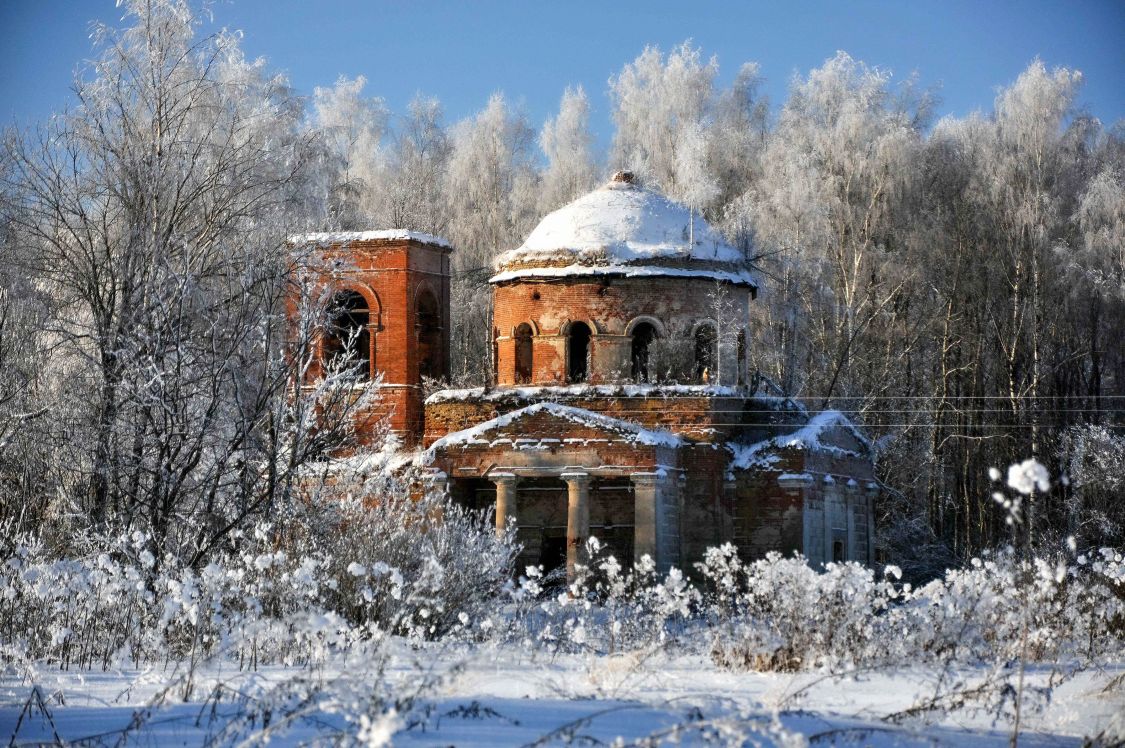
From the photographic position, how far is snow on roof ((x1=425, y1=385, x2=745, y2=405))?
79.2 ft

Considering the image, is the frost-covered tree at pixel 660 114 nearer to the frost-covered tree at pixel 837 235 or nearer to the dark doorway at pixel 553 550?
the frost-covered tree at pixel 837 235

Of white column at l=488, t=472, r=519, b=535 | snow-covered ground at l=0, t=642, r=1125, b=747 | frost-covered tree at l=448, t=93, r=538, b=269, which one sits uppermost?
frost-covered tree at l=448, t=93, r=538, b=269

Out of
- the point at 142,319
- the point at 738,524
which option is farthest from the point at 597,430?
the point at 142,319


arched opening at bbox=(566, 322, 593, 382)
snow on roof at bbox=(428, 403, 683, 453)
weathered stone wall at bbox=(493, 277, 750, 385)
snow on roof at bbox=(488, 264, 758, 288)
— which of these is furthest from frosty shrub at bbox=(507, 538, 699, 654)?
snow on roof at bbox=(488, 264, 758, 288)

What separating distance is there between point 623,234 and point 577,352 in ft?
7.14

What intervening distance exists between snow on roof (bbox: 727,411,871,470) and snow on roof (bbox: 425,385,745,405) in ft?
3.01

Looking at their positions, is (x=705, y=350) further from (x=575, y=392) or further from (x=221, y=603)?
(x=221, y=603)

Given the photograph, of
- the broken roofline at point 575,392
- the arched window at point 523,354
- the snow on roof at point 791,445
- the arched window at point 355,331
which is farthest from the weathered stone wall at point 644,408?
the arched window at point 355,331

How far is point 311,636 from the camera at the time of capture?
924 centimetres

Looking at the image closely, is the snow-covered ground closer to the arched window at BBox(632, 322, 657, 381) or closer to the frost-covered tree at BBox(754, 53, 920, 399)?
the arched window at BBox(632, 322, 657, 381)

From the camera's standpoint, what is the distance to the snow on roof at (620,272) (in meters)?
25.5

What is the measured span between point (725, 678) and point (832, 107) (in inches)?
1219

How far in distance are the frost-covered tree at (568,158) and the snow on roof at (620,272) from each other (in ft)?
62.4

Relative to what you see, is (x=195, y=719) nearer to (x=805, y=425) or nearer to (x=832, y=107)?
(x=805, y=425)
